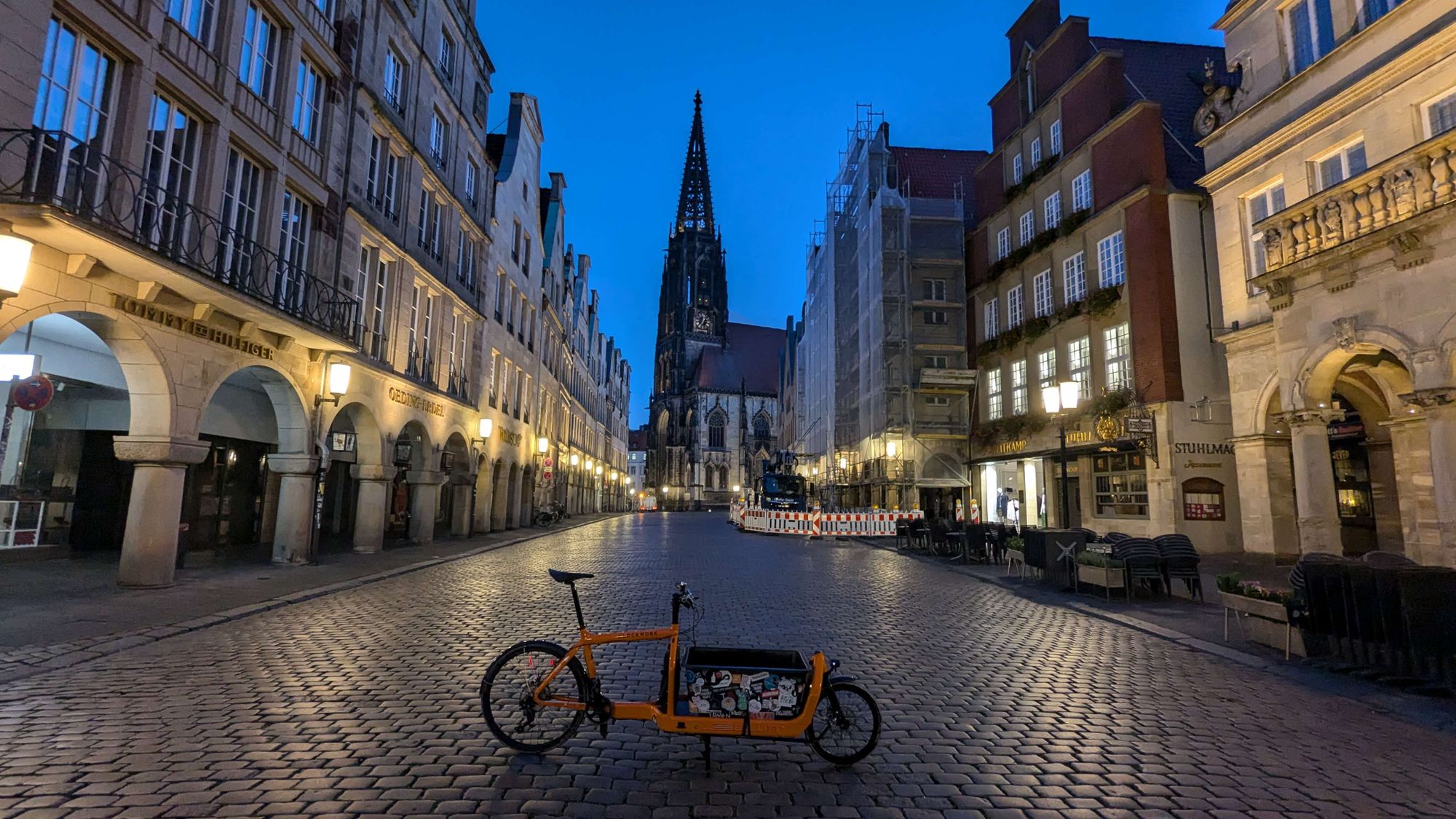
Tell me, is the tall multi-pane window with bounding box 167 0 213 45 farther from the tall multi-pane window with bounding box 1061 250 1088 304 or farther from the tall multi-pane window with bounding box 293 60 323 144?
the tall multi-pane window with bounding box 1061 250 1088 304

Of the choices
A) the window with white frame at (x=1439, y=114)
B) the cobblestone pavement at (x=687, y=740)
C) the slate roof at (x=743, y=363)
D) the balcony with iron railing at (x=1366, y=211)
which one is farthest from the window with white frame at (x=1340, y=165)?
the slate roof at (x=743, y=363)

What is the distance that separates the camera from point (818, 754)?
178 inches

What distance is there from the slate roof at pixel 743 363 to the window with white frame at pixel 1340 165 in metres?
83.2

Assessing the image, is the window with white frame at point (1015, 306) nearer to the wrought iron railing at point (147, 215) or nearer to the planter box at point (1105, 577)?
the planter box at point (1105, 577)

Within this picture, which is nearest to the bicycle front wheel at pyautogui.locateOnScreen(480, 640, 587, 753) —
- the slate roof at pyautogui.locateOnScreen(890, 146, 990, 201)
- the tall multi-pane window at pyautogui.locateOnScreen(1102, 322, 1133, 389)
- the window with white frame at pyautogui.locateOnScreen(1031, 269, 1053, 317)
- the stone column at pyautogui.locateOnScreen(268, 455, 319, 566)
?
the stone column at pyautogui.locateOnScreen(268, 455, 319, 566)

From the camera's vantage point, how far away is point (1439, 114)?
11.9 metres

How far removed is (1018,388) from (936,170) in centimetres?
1827

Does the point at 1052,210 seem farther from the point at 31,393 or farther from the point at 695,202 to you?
the point at 695,202

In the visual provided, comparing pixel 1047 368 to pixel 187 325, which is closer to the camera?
pixel 187 325

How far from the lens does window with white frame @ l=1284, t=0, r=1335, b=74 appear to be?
47.8 feet

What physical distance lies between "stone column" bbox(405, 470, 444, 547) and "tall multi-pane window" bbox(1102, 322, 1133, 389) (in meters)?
21.9

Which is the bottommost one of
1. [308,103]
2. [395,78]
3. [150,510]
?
[150,510]

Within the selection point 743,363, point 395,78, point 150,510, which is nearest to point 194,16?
point 395,78

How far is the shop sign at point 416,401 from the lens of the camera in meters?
18.1
